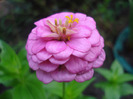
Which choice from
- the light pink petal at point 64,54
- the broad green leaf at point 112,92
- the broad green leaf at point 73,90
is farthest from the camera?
the broad green leaf at point 112,92

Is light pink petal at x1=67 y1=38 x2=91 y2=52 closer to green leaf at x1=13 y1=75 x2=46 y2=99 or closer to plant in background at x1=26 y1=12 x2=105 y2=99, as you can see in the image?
plant in background at x1=26 y1=12 x2=105 y2=99

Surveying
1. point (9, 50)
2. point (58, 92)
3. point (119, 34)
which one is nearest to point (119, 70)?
point (58, 92)

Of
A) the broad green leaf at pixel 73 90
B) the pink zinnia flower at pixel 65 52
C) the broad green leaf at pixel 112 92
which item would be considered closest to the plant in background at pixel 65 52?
the pink zinnia flower at pixel 65 52

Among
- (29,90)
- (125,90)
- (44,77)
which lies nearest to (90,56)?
(44,77)

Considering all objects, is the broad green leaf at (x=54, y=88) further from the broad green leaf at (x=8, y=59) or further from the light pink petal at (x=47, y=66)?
the light pink petal at (x=47, y=66)

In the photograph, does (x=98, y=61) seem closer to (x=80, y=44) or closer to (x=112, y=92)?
(x=80, y=44)

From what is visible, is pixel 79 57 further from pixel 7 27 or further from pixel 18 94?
pixel 7 27
